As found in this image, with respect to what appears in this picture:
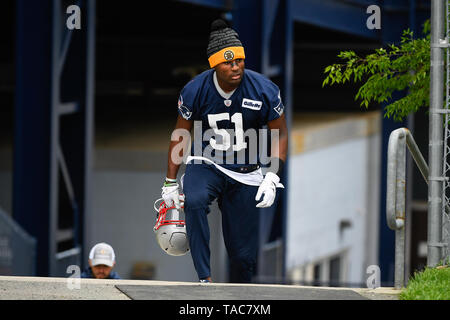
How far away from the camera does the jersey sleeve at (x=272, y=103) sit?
719cm

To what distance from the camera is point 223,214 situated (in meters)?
7.51

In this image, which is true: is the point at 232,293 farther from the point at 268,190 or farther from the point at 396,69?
the point at 396,69

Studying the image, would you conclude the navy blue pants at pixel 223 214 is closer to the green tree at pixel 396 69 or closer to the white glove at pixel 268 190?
the white glove at pixel 268 190

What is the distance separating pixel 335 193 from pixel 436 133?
1717 cm

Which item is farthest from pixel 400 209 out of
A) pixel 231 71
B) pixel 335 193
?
pixel 335 193

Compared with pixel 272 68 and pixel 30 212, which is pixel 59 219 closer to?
pixel 30 212

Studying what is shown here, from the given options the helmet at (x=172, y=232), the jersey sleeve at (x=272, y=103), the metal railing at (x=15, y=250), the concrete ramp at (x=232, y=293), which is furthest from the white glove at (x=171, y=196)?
the metal railing at (x=15, y=250)

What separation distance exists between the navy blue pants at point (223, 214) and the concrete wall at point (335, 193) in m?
11.8

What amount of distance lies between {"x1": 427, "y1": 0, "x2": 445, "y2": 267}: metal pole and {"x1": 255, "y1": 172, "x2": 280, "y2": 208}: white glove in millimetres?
1144

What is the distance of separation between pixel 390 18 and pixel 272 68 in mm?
4384

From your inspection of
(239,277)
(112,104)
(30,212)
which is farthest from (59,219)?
(112,104)

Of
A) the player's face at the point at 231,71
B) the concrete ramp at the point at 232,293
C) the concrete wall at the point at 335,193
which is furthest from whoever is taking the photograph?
the concrete wall at the point at 335,193

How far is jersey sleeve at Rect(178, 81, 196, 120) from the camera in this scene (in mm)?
7180

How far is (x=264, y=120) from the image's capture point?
7.28 meters
